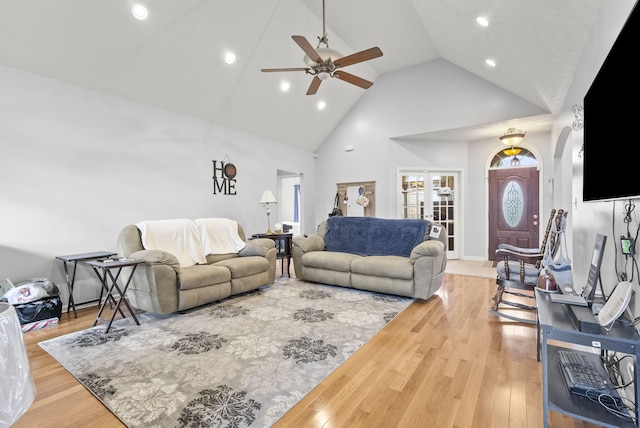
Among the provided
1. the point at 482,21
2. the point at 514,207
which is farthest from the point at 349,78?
the point at 514,207

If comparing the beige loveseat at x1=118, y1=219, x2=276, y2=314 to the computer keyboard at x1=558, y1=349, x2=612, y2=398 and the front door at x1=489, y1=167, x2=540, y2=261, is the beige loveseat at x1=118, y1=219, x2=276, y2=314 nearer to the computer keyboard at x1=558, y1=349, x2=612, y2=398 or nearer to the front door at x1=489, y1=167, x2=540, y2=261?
the computer keyboard at x1=558, y1=349, x2=612, y2=398

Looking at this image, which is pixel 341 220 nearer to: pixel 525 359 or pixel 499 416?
pixel 525 359

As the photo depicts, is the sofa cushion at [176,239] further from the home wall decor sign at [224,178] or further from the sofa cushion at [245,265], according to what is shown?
the home wall decor sign at [224,178]

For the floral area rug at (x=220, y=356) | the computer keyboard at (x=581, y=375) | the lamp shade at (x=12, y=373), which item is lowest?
the floral area rug at (x=220, y=356)

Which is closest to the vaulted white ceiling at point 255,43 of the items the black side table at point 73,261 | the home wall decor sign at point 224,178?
the home wall decor sign at point 224,178

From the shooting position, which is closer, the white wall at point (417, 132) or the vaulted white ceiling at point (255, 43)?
the vaulted white ceiling at point (255, 43)

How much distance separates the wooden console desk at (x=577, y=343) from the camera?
1387 millimetres

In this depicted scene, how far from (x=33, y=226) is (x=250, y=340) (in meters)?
2.72

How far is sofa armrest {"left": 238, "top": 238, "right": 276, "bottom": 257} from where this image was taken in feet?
14.3

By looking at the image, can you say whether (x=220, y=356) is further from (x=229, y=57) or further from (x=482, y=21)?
(x=482, y=21)

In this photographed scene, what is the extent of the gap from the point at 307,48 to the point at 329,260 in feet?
8.68

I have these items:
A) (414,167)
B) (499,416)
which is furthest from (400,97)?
(499,416)

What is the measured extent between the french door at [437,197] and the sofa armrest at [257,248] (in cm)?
325

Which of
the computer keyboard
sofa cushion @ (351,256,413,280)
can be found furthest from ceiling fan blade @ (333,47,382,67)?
the computer keyboard
